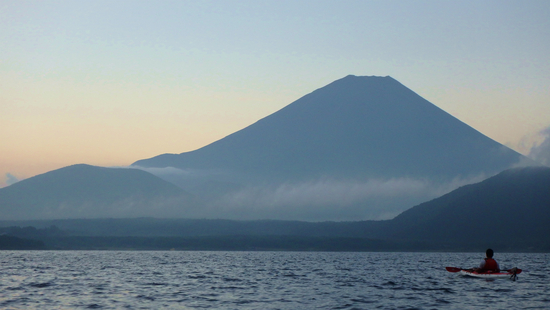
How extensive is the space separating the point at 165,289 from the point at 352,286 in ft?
73.0

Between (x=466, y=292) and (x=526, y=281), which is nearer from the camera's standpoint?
(x=466, y=292)

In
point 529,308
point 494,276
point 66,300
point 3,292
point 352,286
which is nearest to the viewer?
point 529,308

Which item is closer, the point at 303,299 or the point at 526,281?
the point at 303,299

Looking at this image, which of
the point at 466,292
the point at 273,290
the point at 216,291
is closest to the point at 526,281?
the point at 466,292

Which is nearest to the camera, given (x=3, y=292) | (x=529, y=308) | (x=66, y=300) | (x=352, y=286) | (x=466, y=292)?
(x=529, y=308)

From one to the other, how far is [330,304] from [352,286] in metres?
20.0

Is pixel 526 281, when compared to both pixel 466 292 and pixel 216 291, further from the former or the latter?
pixel 216 291

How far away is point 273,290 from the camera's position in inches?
2721

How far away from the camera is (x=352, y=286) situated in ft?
248

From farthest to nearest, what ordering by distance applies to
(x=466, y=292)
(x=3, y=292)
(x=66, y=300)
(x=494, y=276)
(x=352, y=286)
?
→ 1. (x=494, y=276)
2. (x=352, y=286)
3. (x=466, y=292)
4. (x=3, y=292)
5. (x=66, y=300)

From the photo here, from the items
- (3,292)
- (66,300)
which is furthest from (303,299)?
(3,292)

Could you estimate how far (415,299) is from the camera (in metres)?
60.2

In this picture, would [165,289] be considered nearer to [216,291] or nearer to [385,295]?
[216,291]

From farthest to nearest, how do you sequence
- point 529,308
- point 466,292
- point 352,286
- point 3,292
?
point 352,286 → point 466,292 → point 3,292 → point 529,308
